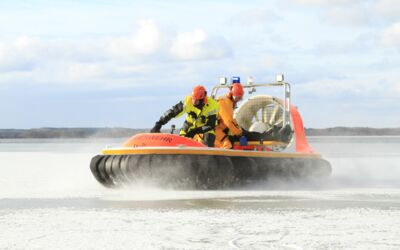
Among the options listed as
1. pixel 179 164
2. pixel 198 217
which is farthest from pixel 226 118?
pixel 198 217

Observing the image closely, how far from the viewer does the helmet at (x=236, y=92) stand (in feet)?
28.5

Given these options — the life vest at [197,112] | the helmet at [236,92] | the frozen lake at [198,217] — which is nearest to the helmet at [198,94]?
the life vest at [197,112]

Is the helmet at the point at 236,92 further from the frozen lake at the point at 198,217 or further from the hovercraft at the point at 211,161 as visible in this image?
the frozen lake at the point at 198,217

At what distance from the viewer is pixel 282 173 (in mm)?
8641

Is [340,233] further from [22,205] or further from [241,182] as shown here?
[241,182]

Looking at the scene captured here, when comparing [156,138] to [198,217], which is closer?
[198,217]

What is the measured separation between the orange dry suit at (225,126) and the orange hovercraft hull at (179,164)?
15.0 inches

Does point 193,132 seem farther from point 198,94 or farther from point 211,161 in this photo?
point 211,161

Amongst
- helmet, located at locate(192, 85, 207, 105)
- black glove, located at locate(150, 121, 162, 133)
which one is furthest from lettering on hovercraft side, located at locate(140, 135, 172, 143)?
helmet, located at locate(192, 85, 207, 105)

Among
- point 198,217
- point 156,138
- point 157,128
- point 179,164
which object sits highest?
point 157,128

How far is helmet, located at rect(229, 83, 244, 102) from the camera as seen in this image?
8.69m

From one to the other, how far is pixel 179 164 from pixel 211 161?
0.34 meters

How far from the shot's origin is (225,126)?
28.1 ft

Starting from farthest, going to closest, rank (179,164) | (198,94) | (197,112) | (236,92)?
(236,92), (197,112), (198,94), (179,164)
